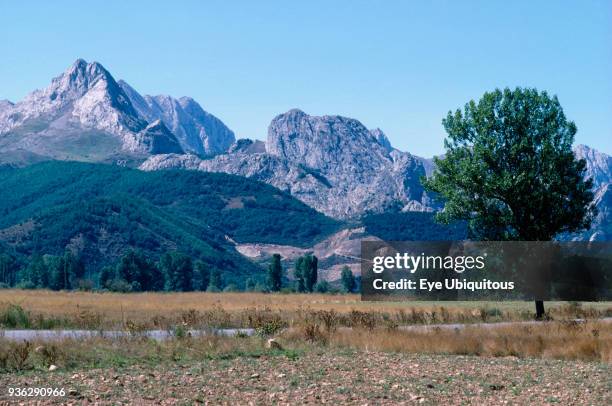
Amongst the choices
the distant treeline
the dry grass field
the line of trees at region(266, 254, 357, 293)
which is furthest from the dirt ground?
the line of trees at region(266, 254, 357, 293)

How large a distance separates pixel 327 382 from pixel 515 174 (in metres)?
29.1

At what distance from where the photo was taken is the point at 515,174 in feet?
145

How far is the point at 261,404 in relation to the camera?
15359 millimetres

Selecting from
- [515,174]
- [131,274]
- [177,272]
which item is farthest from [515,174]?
[177,272]

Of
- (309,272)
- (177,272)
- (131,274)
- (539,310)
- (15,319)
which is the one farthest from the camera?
(177,272)

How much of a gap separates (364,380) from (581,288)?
42029 millimetres

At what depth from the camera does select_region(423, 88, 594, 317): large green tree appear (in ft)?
145

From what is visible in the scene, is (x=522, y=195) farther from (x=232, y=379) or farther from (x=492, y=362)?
(x=232, y=379)

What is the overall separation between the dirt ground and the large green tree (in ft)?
73.8

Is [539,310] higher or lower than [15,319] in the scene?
lower

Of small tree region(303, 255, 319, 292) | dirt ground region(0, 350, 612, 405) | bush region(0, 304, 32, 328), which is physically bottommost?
dirt ground region(0, 350, 612, 405)

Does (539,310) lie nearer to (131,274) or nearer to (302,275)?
(131,274)

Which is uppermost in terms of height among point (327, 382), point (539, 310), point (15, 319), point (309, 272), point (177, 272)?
point (177, 272)

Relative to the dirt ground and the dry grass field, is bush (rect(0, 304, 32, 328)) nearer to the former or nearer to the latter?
the dry grass field
